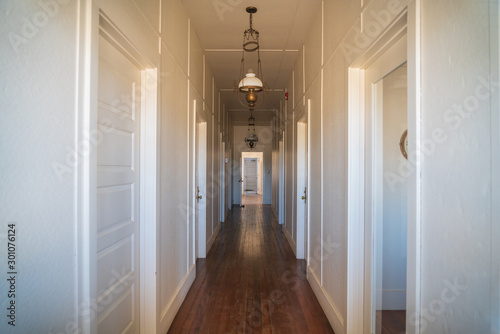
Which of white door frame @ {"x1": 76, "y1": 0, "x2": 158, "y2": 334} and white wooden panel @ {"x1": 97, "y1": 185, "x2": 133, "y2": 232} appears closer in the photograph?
white door frame @ {"x1": 76, "y1": 0, "x2": 158, "y2": 334}

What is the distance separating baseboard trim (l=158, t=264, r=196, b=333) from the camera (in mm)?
2682

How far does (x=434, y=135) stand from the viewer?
131 centimetres

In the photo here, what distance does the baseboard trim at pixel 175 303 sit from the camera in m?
2.68

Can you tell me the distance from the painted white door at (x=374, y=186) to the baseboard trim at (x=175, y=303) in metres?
1.72

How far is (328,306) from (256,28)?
11.7ft

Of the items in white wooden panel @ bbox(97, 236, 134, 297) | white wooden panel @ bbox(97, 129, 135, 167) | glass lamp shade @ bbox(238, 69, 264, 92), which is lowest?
white wooden panel @ bbox(97, 236, 134, 297)

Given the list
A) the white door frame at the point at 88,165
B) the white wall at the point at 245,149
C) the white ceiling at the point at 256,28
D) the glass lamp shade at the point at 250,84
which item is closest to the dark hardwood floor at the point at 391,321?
the white door frame at the point at 88,165

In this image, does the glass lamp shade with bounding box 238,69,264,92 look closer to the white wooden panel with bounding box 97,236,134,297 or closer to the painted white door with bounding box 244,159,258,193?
the white wooden panel with bounding box 97,236,134,297

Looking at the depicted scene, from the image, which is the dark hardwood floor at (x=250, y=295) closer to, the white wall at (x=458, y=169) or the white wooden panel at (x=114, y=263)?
the white wooden panel at (x=114, y=263)

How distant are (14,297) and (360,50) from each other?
7.90ft

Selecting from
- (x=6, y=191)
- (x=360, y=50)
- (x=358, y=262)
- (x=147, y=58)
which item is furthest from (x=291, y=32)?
(x=6, y=191)

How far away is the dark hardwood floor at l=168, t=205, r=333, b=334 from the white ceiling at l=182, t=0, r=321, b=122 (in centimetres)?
345

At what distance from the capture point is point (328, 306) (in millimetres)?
3018

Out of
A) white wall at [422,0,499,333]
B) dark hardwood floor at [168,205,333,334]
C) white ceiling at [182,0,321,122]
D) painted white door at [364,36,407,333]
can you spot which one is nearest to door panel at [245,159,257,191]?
white ceiling at [182,0,321,122]
